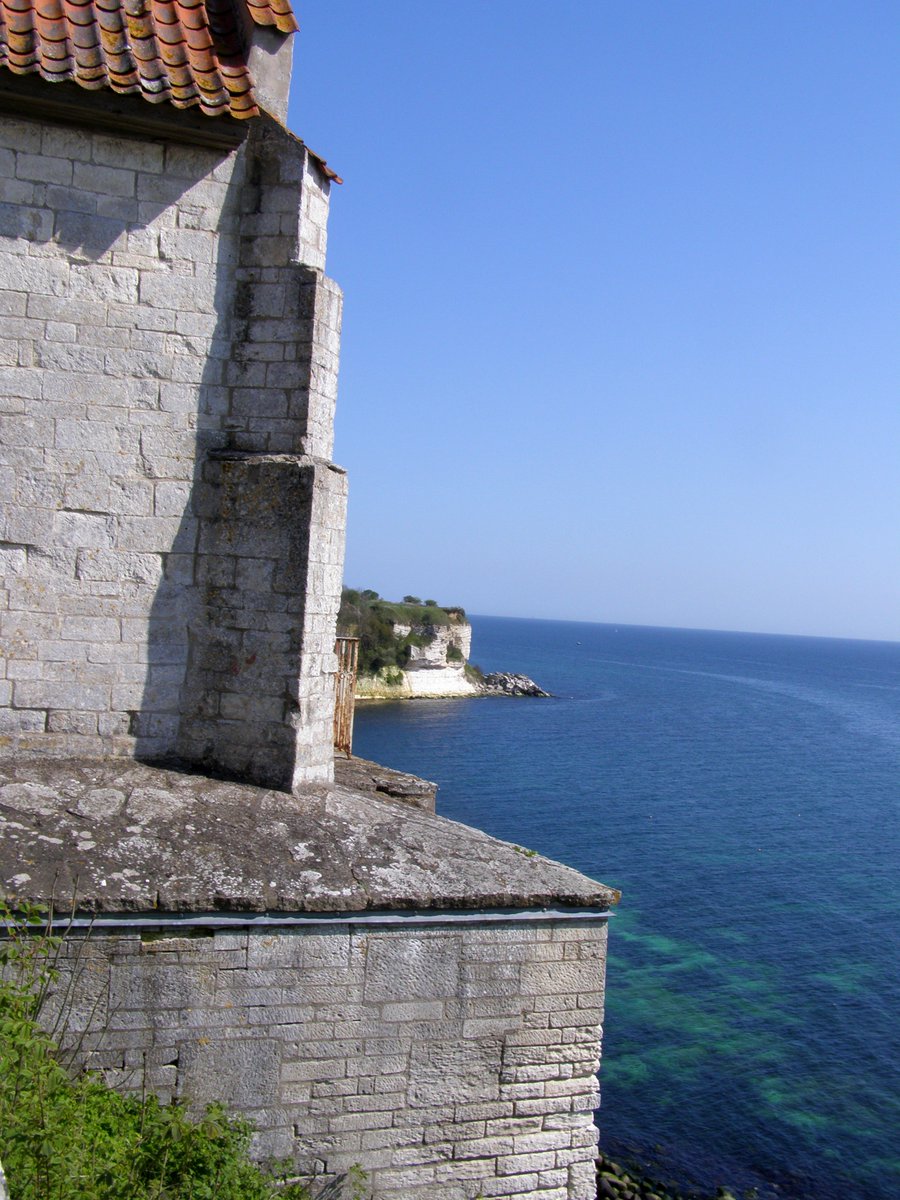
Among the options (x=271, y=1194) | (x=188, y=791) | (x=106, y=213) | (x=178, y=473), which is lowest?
(x=271, y=1194)

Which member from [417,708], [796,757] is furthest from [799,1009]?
[417,708]

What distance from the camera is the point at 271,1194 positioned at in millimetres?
4980

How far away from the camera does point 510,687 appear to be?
7669cm

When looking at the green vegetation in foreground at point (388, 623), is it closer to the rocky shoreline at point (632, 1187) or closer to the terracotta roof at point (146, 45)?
the rocky shoreline at point (632, 1187)

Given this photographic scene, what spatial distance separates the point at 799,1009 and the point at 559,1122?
14419 mm

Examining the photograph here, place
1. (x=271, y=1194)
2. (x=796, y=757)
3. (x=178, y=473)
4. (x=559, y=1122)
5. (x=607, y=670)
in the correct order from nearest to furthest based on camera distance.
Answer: (x=271, y=1194) < (x=559, y=1122) < (x=178, y=473) < (x=796, y=757) < (x=607, y=670)

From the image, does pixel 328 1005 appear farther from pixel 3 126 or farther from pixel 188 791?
pixel 3 126

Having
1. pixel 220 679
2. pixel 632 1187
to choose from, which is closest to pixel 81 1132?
pixel 220 679

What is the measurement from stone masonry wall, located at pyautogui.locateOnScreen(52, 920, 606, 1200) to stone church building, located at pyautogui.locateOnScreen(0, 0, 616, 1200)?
0.01 m

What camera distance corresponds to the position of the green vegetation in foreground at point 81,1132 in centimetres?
401

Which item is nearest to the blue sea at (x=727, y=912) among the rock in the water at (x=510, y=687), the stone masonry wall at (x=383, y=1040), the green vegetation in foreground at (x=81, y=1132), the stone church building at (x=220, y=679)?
the stone masonry wall at (x=383, y=1040)

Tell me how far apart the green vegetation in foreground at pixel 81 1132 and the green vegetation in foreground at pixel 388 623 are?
57.8 metres

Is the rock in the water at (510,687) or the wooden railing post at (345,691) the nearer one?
the wooden railing post at (345,691)

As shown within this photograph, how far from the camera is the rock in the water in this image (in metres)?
76.0
